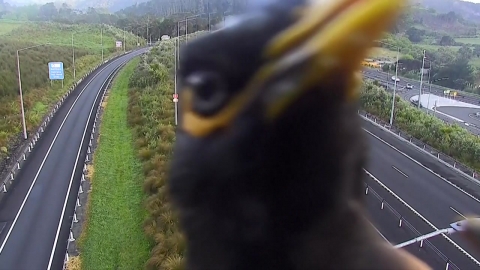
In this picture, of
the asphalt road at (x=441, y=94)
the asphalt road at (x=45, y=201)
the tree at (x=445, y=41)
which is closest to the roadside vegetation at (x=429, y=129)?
the asphalt road at (x=441, y=94)

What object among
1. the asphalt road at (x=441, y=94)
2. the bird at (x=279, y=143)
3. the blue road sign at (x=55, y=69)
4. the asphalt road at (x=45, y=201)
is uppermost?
the bird at (x=279, y=143)

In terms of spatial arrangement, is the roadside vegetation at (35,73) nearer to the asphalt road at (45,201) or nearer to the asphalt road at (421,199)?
the asphalt road at (45,201)

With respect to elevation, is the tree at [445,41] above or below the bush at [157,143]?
above

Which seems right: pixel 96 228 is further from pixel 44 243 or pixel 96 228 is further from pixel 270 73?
pixel 270 73

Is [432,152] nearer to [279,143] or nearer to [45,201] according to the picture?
[45,201]

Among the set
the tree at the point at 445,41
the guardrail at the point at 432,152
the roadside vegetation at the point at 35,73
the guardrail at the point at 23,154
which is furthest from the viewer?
the tree at the point at 445,41

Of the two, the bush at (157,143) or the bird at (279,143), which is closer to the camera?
the bird at (279,143)

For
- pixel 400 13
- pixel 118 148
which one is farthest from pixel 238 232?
pixel 118 148

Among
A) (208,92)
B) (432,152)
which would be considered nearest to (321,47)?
(208,92)
